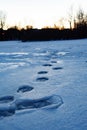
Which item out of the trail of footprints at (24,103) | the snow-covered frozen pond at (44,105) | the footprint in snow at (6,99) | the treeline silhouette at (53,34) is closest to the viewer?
the snow-covered frozen pond at (44,105)

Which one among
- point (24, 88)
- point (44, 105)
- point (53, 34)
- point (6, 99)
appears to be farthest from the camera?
point (53, 34)

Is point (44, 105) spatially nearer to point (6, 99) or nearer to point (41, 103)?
point (41, 103)

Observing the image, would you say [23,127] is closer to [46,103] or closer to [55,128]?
[55,128]

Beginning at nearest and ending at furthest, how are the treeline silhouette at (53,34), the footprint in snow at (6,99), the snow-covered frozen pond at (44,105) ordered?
the snow-covered frozen pond at (44,105), the footprint in snow at (6,99), the treeline silhouette at (53,34)

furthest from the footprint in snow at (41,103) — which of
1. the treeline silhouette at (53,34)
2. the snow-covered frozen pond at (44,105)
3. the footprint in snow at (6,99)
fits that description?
the treeline silhouette at (53,34)

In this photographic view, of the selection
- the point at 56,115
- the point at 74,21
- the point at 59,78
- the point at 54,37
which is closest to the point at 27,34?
the point at 54,37

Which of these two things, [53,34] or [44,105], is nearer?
[44,105]

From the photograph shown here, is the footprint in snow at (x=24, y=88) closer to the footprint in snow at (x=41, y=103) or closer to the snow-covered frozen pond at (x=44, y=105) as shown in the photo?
the snow-covered frozen pond at (x=44, y=105)

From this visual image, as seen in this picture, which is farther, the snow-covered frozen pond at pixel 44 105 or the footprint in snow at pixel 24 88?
the footprint in snow at pixel 24 88

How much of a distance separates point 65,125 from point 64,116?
0.21 metres

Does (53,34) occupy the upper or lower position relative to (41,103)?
upper

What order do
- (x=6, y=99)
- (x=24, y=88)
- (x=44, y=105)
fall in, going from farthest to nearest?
(x=24, y=88), (x=6, y=99), (x=44, y=105)

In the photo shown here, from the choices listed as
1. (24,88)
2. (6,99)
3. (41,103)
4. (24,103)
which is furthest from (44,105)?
(24,88)

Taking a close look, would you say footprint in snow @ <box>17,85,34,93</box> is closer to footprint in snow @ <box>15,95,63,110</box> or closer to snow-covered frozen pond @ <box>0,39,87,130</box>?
snow-covered frozen pond @ <box>0,39,87,130</box>
